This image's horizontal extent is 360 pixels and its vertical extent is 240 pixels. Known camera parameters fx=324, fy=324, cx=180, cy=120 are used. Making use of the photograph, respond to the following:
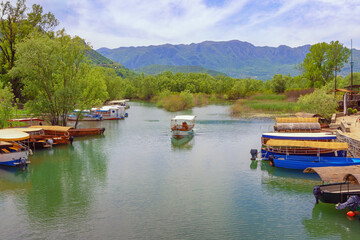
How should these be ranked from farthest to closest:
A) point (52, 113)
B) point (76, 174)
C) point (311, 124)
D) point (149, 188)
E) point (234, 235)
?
point (52, 113)
point (311, 124)
point (76, 174)
point (149, 188)
point (234, 235)

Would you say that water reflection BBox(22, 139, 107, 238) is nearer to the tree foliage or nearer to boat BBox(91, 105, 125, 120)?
the tree foliage

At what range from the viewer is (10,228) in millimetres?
20578

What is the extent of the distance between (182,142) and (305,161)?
20.4 meters

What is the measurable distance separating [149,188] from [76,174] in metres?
9.29

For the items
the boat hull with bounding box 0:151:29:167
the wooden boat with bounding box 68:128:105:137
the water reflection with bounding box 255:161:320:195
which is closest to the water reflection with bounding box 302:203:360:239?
the water reflection with bounding box 255:161:320:195

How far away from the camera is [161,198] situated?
84.0ft

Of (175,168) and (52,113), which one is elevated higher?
(52,113)

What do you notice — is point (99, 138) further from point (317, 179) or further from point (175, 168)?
point (317, 179)

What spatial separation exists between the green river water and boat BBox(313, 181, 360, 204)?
95cm

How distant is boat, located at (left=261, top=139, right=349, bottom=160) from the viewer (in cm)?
3098

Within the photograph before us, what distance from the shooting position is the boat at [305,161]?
99.1 ft

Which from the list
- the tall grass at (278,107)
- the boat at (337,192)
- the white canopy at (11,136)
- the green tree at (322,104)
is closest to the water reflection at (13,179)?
the white canopy at (11,136)

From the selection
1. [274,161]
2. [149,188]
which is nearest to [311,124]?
[274,161]

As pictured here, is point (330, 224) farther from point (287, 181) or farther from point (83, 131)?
point (83, 131)
